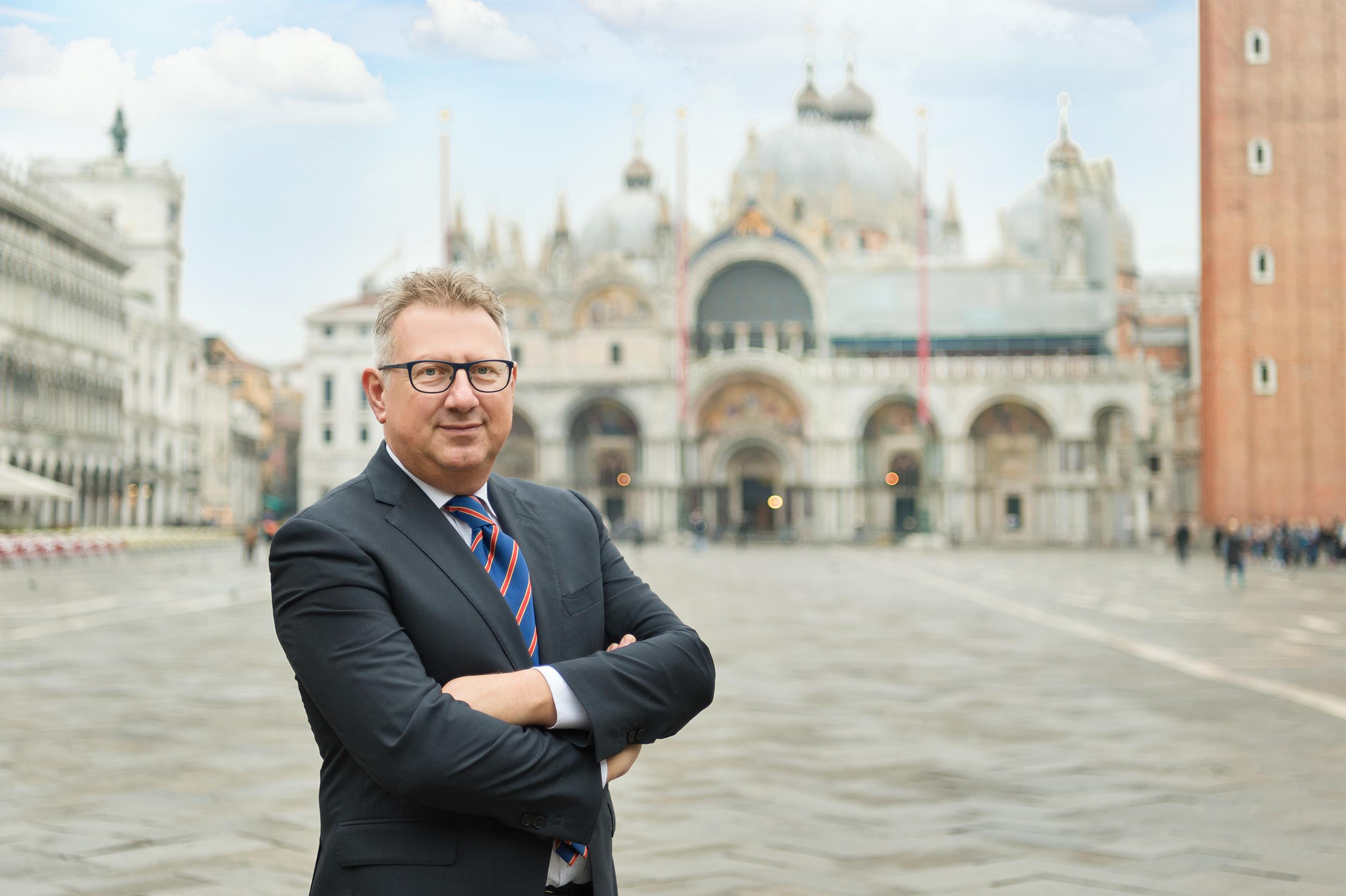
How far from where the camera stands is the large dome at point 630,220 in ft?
251

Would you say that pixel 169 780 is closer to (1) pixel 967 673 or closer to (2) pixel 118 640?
(1) pixel 967 673

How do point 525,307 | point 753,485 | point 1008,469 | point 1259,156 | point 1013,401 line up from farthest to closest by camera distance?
point 525,307
point 753,485
point 1008,469
point 1013,401
point 1259,156

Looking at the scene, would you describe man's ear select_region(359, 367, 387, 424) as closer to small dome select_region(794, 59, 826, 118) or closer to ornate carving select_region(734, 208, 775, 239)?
ornate carving select_region(734, 208, 775, 239)

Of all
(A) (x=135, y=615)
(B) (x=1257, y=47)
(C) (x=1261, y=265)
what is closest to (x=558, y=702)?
(A) (x=135, y=615)

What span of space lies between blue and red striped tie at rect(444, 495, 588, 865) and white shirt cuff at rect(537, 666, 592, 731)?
123mm

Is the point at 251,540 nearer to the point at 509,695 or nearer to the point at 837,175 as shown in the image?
the point at 509,695

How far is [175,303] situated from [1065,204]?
43.4 metres

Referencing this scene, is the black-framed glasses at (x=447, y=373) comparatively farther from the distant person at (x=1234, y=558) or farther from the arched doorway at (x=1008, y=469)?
the arched doorway at (x=1008, y=469)

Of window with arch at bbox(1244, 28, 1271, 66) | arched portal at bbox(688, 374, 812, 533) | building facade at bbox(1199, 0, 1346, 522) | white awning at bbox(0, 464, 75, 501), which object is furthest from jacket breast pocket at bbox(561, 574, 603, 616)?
arched portal at bbox(688, 374, 812, 533)

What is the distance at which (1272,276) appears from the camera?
1629 inches

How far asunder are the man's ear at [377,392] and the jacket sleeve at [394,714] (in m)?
0.30

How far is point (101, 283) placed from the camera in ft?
171

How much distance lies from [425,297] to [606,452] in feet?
187

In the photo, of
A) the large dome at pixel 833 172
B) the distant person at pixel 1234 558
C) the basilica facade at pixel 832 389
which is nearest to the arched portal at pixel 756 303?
the basilica facade at pixel 832 389
